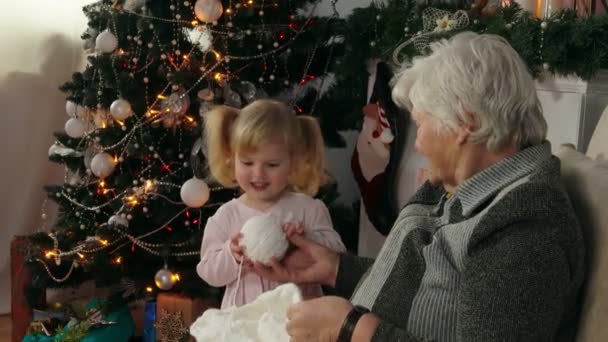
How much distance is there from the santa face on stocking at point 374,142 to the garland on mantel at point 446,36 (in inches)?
3.3

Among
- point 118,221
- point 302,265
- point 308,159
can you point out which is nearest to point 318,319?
point 302,265

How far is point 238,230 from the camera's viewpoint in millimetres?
1962

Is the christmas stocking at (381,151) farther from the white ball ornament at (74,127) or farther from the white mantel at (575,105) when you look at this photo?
the white ball ornament at (74,127)

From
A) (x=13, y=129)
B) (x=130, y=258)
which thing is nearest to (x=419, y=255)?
(x=130, y=258)

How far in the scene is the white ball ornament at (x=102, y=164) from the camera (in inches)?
104

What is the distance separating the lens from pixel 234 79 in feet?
8.75

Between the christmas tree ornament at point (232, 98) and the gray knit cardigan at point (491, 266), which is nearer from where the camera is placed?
the gray knit cardigan at point (491, 266)

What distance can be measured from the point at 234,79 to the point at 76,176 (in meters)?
0.87

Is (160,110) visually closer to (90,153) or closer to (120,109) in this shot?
(120,109)

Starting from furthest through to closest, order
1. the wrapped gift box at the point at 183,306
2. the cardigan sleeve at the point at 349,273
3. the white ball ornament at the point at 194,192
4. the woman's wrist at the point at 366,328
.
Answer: the wrapped gift box at the point at 183,306, the white ball ornament at the point at 194,192, the cardigan sleeve at the point at 349,273, the woman's wrist at the point at 366,328

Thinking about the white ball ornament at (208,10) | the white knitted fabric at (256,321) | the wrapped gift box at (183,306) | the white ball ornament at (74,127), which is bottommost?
the wrapped gift box at (183,306)

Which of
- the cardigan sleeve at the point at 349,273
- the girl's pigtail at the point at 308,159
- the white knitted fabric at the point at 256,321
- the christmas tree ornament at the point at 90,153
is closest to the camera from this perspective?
the white knitted fabric at the point at 256,321

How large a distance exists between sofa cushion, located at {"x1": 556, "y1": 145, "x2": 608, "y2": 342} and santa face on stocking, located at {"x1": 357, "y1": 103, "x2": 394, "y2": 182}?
4.79 feet

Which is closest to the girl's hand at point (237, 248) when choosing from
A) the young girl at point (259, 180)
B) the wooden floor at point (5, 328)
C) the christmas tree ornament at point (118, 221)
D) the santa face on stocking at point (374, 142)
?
the young girl at point (259, 180)
